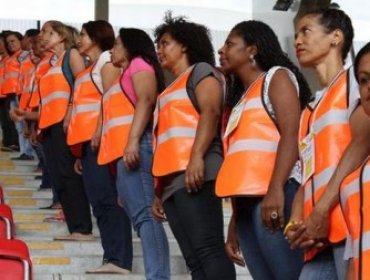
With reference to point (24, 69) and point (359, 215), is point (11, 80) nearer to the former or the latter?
point (24, 69)

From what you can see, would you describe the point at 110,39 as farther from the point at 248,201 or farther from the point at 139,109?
the point at 248,201

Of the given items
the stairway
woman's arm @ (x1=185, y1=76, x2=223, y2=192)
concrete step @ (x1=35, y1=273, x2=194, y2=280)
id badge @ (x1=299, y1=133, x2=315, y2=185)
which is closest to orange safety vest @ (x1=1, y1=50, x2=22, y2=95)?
the stairway

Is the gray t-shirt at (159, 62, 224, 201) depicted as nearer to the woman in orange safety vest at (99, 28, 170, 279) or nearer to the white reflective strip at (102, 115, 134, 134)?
the woman in orange safety vest at (99, 28, 170, 279)

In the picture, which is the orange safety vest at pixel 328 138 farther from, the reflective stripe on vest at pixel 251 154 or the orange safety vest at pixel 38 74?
the orange safety vest at pixel 38 74

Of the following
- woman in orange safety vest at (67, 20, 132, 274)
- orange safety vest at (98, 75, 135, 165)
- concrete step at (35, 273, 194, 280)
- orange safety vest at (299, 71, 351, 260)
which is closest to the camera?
orange safety vest at (299, 71, 351, 260)

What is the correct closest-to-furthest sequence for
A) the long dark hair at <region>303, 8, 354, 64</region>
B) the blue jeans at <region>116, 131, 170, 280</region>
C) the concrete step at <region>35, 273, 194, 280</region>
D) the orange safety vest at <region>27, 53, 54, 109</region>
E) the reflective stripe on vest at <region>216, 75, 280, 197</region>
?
the long dark hair at <region>303, 8, 354, 64</region> < the reflective stripe on vest at <region>216, 75, 280, 197</region> < the blue jeans at <region>116, 131, 170, 280</region> < the concrete step at <region>35, 273, 194, 280</region> < the orange safety vest at <region>27, 53, 54, 109</region>

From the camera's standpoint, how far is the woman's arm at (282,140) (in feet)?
10.3

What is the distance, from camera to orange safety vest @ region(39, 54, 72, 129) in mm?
5797

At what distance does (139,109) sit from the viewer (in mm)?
4613

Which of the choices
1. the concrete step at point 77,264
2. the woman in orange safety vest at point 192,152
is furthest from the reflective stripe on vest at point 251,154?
the concrete step at point 77,264

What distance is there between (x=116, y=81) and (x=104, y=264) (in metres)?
0.91

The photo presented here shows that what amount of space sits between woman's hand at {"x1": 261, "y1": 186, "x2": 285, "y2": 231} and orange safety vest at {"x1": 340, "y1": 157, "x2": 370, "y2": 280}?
0.78 meters

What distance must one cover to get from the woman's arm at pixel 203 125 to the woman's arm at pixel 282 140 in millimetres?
573

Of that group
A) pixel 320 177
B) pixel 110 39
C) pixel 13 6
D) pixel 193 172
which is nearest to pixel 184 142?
pixel 193 172
